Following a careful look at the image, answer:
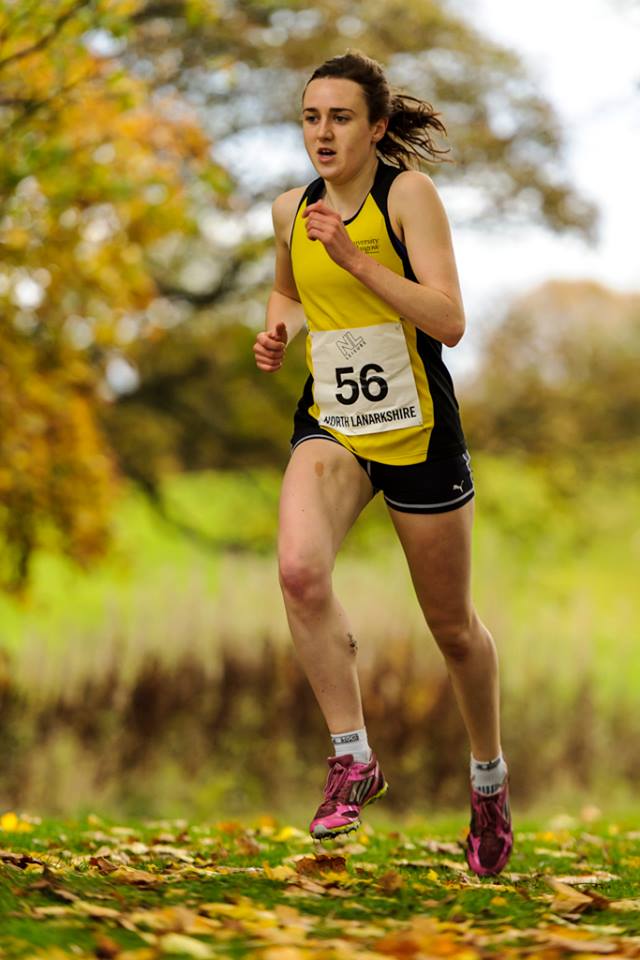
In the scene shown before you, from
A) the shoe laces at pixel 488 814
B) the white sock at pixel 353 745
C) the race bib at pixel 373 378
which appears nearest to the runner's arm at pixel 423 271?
the race bib at pixel 373 378

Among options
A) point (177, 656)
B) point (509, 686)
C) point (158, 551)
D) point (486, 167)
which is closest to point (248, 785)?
point (177, 656)

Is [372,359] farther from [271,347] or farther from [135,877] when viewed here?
[135,877]

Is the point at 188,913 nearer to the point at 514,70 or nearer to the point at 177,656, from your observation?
the point at 177,656

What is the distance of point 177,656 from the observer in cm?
1041

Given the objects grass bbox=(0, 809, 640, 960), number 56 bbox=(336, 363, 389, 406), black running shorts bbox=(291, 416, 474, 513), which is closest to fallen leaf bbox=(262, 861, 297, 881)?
grass bbox=(0, 809, 640, 960)

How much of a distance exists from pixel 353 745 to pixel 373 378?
1014 mm

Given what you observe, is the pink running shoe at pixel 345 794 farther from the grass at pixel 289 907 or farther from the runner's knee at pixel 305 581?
the runner's knee at pixel 305 581

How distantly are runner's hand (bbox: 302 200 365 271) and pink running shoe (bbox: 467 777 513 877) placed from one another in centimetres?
184

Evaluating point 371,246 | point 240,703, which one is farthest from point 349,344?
point 240,703

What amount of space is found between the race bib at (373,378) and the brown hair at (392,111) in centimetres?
56

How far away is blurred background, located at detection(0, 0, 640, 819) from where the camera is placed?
9523 mm

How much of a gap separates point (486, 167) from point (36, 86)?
8121mm

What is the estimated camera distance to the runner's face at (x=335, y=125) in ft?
12.0

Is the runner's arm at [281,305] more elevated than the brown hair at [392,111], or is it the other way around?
the brown hair at [392,111]
